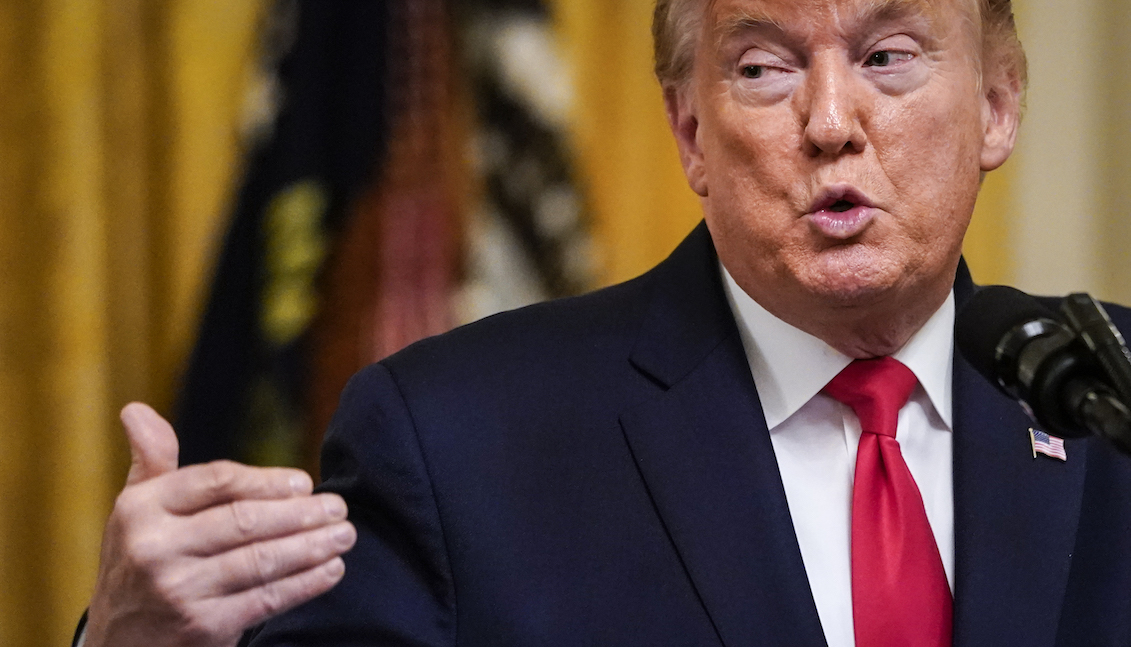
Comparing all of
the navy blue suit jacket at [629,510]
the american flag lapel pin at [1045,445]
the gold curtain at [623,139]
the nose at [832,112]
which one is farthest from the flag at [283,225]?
the american flag lapel pin at [1045,445]

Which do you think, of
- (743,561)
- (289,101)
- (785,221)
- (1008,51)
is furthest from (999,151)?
(289,101)

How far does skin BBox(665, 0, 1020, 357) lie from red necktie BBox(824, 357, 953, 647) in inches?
3.0

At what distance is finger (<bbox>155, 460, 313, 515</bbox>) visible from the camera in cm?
116

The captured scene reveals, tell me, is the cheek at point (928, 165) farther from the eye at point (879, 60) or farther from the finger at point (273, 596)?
the finger at point (273, 596)

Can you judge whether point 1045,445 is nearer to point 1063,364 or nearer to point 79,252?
point 1063,364

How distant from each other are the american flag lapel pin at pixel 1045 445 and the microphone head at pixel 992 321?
2.12ft

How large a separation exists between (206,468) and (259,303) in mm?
1386

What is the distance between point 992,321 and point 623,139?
1732 millimetres

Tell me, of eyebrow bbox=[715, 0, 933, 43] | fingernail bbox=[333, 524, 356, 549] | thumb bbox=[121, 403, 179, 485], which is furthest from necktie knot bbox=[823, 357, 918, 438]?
thumb bbox=[121, 403, 179, 485]

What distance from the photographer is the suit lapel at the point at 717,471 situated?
149 cm

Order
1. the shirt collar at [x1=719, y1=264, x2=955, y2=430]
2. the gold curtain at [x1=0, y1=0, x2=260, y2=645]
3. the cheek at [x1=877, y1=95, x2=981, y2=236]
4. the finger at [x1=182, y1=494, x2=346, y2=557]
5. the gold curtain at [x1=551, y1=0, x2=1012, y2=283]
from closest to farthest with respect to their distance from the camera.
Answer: the finger at [x1=182, y1=494, x2=346, y2=557] < the cheek at [x1=877, y1=95, x2=981, y2=236] < the shirt collar at [x1=719, y1=264, x2=955, y2=430] < the gold curtain at [x1=0, y1=0, x2=260, y2=645] < the gold curtain at [x1=551, y1=0, x2=1012, y2=283]

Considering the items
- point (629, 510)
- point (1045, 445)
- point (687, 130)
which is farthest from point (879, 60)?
point (629, 510)

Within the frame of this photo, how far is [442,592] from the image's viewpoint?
5.09 feet

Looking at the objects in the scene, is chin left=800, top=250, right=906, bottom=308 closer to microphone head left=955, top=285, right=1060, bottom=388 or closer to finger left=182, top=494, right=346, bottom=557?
microphone head left=955, top=285, right=1060, bottom=388
